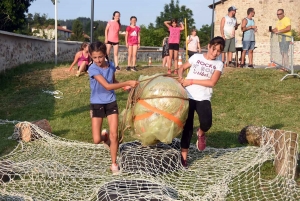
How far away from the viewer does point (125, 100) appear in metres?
11.1

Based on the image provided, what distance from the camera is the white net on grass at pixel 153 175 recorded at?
4855 mm

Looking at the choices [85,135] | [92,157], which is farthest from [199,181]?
[85,135]

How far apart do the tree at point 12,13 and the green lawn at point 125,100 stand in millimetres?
22573

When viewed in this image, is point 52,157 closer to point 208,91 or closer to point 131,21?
point 208,91

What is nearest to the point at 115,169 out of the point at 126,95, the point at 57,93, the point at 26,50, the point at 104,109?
the point at 104,109

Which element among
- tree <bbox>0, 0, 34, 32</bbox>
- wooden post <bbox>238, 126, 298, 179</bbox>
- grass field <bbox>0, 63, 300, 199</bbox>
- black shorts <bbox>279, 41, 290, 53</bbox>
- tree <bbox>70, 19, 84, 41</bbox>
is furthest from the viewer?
tree <bbox>70, 19, 84, 41</bbox>

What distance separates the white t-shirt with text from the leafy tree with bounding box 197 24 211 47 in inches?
2305

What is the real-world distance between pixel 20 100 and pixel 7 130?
3.66 meters

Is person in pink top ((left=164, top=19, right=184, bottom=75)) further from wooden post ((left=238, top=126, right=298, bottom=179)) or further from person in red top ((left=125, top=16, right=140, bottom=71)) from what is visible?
wooden post ((left=238, top=126, right=298, bottom=179))

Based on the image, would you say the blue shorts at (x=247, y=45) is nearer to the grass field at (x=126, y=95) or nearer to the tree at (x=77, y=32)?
the grass field at (x=126, y=95)

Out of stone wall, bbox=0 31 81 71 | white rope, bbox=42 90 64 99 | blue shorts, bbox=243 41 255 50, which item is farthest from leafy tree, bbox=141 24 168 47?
white rope, bbox=42 90 64 99

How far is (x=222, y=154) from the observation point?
6.88 metres

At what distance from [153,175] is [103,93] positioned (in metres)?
1.33

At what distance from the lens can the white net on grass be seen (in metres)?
4.86
